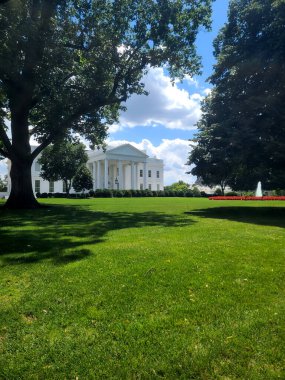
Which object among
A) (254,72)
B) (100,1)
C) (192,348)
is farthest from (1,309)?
(100,1)

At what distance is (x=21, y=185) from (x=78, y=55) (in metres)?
7.52

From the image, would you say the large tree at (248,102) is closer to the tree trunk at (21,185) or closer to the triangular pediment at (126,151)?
the tree trunk at (21,185)

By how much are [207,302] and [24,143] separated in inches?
689

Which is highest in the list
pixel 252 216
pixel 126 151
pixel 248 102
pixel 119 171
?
pixel 126 151

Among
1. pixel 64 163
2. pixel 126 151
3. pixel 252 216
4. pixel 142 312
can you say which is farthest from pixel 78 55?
pixel 126 151

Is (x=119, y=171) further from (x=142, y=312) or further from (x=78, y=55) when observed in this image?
(x=142, y=312)

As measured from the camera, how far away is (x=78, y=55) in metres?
18.2

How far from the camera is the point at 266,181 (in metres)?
16.6

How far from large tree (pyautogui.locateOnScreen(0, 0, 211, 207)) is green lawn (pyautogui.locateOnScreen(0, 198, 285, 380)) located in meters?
11.5

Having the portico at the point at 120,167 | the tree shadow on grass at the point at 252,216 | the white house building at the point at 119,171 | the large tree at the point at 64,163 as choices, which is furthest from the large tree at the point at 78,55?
the portico at the point at 120,167

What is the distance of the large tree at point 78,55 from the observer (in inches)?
625

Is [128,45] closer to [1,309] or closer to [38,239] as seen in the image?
[38,239]

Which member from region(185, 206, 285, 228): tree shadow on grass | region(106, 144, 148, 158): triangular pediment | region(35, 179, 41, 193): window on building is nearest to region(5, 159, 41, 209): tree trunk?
region(185, 206, 285, 228): tree shadow on grass

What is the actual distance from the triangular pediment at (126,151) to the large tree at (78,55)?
5029 cm
